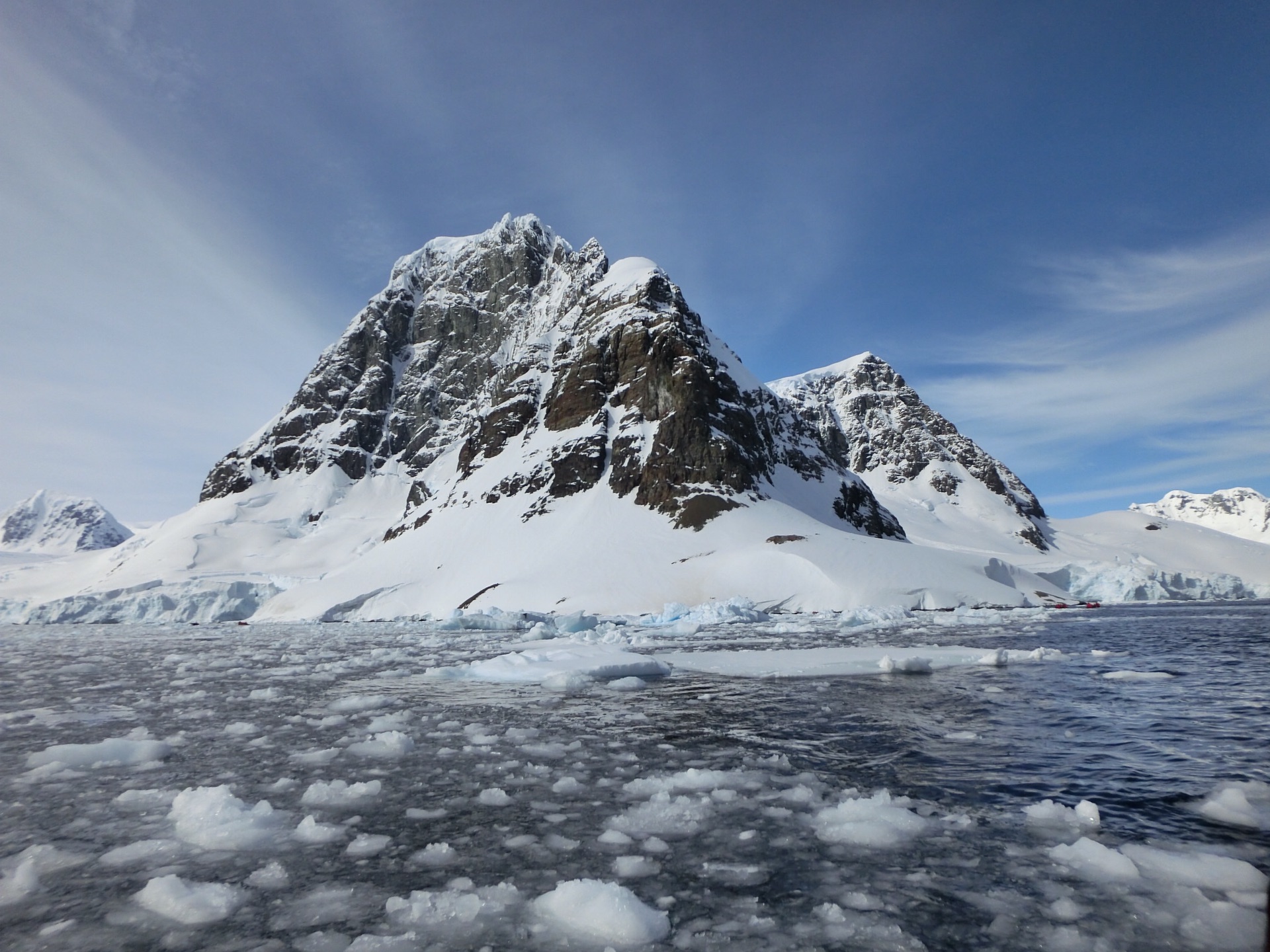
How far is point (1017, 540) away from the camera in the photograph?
476ft

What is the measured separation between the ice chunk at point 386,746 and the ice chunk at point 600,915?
15.7ft

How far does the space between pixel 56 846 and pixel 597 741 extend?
5.69 m

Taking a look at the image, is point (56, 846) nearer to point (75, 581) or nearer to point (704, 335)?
point (704, 335)

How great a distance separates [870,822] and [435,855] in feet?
12.1

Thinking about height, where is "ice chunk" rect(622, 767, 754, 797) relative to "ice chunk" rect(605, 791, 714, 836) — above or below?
above

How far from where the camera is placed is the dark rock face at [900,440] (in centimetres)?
17075

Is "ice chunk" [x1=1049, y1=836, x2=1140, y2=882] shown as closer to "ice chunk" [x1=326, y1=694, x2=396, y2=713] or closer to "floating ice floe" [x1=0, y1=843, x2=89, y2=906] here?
"floating ice floe" [x1=0, y1=843, x2=89, y2=906]

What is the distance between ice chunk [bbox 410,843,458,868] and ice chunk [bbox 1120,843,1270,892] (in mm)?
5133

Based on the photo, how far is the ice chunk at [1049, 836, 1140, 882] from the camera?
185 inches

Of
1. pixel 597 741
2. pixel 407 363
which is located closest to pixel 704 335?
pixel 407 363

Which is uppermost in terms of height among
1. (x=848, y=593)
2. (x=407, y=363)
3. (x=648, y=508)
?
(x=407, y=363)

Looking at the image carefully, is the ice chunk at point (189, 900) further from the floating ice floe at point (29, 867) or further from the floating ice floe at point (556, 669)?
the floating ice floe at point (556, 669)

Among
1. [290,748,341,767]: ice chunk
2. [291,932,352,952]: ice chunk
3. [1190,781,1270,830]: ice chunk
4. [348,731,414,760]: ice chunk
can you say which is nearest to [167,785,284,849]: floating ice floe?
[290,748,341,767]: ice chunk

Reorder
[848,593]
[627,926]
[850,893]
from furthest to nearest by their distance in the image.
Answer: [848,593] → [850,893] → [627,926]
